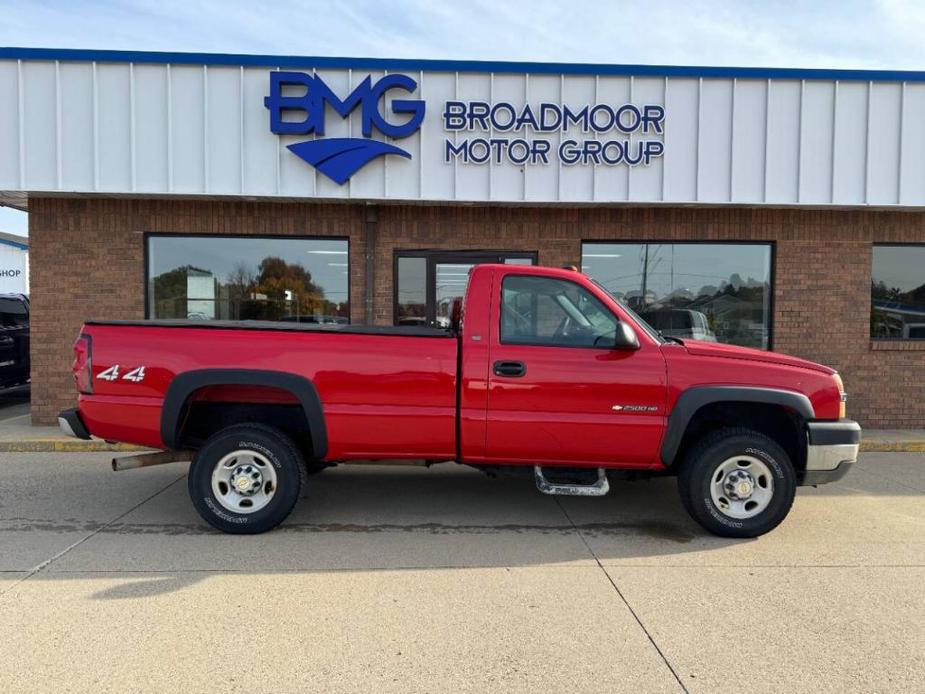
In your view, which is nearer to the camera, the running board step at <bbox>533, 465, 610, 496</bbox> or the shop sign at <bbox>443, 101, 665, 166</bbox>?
the running board step at <bbox>533, 465, 610, 496</bbox>

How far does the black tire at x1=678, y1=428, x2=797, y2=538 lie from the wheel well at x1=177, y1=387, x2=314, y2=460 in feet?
9.63

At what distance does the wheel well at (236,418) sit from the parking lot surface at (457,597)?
69cm

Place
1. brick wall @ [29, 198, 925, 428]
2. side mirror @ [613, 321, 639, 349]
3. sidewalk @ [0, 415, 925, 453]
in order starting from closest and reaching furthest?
side mirror @ [613, 321, 639, 349] → sidewalk @ [0, 415, 925, 453] → brick wall @ [29, 198, 925, 428]

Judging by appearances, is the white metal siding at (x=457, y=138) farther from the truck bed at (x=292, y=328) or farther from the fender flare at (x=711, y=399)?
the fender flare at (x=711, y=399)

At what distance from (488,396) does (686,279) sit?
18.9ft

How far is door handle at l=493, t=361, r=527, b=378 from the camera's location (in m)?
4.78

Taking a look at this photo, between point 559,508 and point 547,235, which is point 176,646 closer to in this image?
point 559,508

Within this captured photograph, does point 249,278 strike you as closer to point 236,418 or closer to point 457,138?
point 457,138

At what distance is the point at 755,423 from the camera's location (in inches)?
206

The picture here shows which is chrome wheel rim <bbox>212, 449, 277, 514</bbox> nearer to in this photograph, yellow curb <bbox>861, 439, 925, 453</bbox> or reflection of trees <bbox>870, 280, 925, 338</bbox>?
yellow curb <bbox>861, 439, 925, 453</bbox>

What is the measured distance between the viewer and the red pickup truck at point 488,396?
15.7ft

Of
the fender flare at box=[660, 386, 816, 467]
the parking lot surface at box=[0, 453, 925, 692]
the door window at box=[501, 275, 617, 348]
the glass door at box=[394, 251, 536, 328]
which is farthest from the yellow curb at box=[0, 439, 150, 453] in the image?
the fender flare at box=[660, 386, 816, 467]

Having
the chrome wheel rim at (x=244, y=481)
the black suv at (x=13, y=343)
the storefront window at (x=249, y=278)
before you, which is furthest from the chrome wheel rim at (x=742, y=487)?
the black suv at (x=13, y=343)

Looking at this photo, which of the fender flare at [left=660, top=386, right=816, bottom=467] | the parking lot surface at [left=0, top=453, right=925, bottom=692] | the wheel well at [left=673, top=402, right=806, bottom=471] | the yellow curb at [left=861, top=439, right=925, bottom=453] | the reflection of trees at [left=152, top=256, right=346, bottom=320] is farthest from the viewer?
the reflection of trees at [left=152, top=256, right=346, bottom=320]
